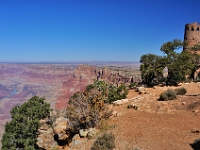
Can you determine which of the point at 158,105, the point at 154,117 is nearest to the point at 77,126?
the point at 154,117

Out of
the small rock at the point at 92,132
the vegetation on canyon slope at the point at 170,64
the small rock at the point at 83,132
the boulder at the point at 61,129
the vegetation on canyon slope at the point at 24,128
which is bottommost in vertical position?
the vegetation on canyon slope at the point at 24,128

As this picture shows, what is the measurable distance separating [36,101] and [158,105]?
546 inches

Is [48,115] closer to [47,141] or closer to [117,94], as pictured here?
[47,141]

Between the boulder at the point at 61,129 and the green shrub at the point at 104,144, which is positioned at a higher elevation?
the green shrub at the point at 104,144

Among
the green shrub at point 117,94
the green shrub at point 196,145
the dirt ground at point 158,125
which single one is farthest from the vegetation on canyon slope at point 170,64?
the green shrub at point 196,145

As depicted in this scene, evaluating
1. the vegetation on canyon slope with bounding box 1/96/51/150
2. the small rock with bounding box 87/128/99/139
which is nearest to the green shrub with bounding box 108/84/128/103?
the vegetation on canyon slope with bounding box 1/96/51/150

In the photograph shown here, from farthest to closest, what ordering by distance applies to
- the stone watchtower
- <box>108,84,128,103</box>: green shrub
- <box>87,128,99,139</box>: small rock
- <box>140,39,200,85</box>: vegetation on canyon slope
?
the stone watchtower
<box>140,39,200,85</box>: vegetation on canyon slope
<box>108,84,128,103</box>: green shrub
<box>87,128,99,139</box>: small rock

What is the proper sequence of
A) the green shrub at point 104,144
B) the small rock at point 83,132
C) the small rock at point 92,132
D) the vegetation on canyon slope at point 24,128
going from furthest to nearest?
the vegetation on canyon slope at point 24,128 < the small rock at point 83,132 < the small rock at point 92,132 < the green shrub at point 104,144

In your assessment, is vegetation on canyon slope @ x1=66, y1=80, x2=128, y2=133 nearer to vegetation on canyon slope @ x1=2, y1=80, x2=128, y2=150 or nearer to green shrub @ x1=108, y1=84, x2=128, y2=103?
vegetation on canyon slope @ x1=2, y1=80, x2=128, y2=150

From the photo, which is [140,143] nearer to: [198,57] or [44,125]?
[44,125]

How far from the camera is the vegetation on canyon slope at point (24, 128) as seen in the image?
20531 millimetres

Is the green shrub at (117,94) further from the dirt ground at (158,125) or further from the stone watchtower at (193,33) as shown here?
the stone watchtower at (193,33)

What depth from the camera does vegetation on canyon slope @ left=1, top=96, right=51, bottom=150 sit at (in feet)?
67.4

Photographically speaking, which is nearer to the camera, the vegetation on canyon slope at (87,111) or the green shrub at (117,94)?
the vegetation on canyon slope at (87,111)
